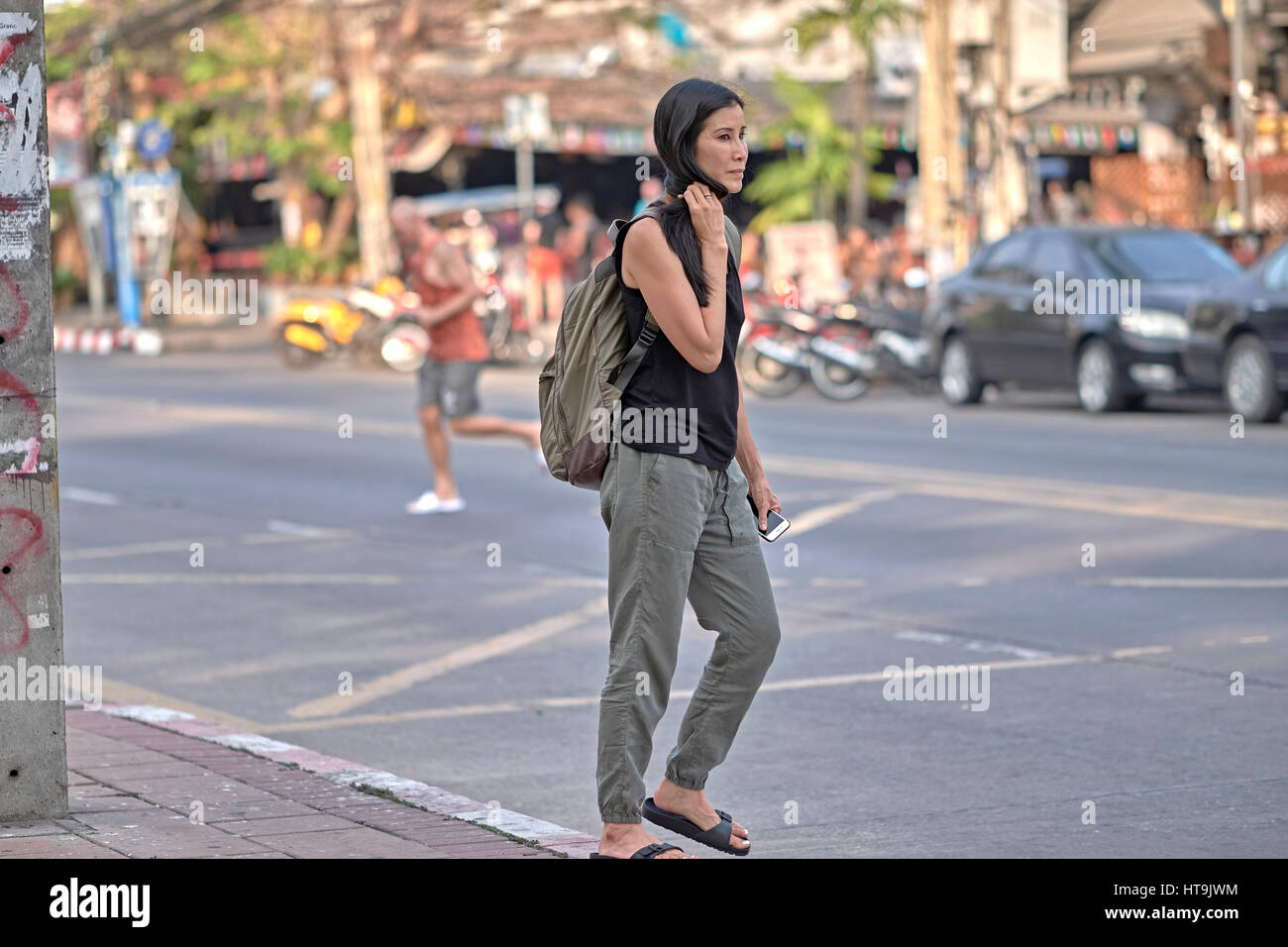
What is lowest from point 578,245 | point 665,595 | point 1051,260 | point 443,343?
point 665,595

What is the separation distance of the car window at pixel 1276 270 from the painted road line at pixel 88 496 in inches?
365

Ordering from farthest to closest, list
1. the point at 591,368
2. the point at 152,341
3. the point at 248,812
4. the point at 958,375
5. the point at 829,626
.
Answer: the point at 152,341, the point at 958,375, the point at 829,626, the point at 248,812, the point at 591,368

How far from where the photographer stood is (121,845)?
5.30 meters

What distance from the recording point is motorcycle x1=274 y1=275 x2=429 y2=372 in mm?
29203

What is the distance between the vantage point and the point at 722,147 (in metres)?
5.01

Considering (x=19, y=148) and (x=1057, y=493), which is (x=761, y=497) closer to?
(x=19, y=148)

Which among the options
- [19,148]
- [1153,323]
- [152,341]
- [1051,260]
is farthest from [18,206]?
[152,341]

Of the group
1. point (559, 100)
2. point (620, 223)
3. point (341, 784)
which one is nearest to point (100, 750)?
point (341, 784)

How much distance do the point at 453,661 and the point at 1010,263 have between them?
520 inches

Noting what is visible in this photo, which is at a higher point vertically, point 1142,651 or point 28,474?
point 28,474

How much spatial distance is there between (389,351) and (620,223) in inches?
962

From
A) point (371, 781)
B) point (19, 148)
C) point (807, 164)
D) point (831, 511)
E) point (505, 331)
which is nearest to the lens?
point (19, 148)

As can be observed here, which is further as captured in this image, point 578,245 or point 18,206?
point 578,245

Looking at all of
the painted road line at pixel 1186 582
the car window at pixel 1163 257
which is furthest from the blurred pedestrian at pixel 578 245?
the painted road line at pixel 1186 582
